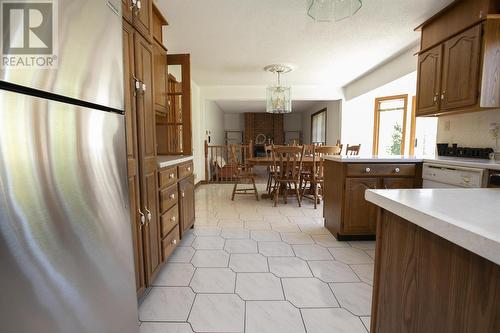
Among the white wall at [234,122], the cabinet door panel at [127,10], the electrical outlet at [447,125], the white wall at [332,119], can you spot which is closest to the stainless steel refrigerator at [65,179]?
the cabinet door panel at [127,10]

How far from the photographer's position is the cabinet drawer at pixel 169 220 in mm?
1723

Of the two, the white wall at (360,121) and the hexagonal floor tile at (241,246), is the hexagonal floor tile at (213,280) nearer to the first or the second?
the hexagonal floor tile at (241,246)

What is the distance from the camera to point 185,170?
2283 mm

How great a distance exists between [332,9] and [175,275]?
235cm

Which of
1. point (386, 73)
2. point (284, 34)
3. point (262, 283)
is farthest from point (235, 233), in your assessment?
point (386, 73)

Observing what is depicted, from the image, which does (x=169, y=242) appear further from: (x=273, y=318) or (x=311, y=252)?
(x=311, y=252)

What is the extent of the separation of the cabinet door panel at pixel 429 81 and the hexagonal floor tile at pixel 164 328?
2.87m

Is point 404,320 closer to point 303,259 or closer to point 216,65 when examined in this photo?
point 303,259

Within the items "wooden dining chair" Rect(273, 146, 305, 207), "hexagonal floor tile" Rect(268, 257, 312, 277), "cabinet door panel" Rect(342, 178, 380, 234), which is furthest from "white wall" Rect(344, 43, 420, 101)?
"hexagonal floor tile" Rect(268, 257, 312, 277)

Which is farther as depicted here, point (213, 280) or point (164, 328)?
point (213, 280)

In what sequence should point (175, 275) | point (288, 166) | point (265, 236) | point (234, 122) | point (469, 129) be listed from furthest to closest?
point (234, 122), point (288, 166), point (265, 236), point (469, 129), point (175, 275)

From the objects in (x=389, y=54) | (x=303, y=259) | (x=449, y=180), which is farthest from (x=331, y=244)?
(x=389, y=54)

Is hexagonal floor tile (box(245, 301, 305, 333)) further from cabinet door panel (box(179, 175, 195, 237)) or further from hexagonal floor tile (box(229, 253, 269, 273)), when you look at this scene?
cabinet door panel (box(179, 175, 195, 237))

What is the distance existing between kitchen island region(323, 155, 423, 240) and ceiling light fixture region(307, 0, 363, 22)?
3.88 feet
